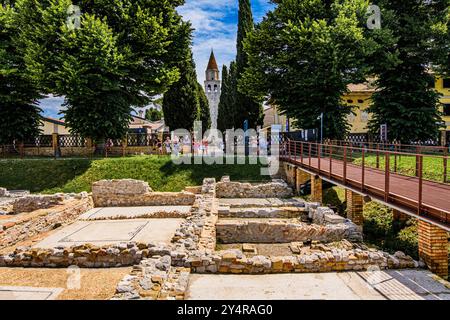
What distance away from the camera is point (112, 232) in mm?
12180

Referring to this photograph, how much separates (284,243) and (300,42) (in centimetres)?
1546

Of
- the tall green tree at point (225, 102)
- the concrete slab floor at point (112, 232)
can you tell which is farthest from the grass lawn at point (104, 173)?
the tall green tree at point (225, 102)

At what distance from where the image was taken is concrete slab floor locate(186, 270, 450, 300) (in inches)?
260

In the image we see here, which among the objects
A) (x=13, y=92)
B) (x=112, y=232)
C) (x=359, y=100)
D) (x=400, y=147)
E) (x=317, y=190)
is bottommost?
(x=112, y=232)

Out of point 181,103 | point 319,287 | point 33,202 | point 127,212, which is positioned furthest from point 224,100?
point 319,287

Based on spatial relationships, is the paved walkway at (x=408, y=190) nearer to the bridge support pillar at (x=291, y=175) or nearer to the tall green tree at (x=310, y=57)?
the bridge support pillar at (x=291, y=175)

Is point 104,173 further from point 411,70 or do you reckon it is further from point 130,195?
point 411,70

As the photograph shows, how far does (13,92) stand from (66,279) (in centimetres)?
2298

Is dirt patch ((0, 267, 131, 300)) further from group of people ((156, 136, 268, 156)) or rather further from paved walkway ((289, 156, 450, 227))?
group of people ((156, 136, 268, 156))

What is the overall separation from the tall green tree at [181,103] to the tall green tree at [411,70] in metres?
16.8

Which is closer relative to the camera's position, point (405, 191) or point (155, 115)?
point (405, 191)

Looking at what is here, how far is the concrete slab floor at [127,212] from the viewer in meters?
14.6
